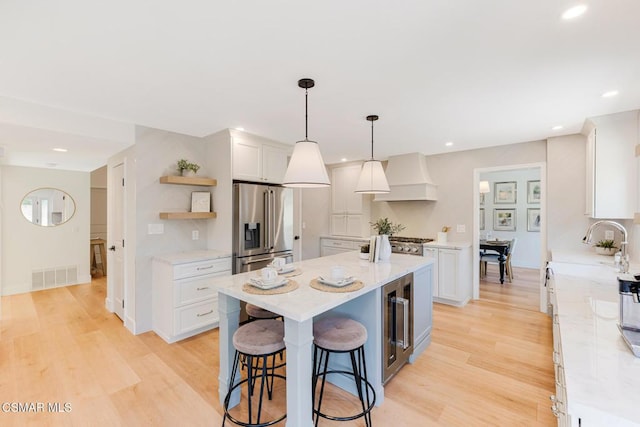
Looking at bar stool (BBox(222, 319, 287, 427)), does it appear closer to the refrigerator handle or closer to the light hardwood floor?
the light hardwood floor

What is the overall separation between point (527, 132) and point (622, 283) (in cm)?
288

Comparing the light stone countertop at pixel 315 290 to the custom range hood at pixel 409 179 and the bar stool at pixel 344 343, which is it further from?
the custom range hood at pixel 409 179

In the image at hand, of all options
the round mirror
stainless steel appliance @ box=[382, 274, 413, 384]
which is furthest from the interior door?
stainless steel appliance @ box=[382, 274, 413, 384]

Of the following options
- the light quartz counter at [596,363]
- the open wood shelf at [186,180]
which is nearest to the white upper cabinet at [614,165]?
the light quartz counter at [596,363]

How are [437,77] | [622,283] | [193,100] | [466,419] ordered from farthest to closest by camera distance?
[193,100] → [437,77] → [466,419] → [622,283]

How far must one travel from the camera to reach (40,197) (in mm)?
4984

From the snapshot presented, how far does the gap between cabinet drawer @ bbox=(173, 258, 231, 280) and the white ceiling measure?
156 cm

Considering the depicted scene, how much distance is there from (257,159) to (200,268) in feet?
4.99

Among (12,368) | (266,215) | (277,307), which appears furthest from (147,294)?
(277,307)

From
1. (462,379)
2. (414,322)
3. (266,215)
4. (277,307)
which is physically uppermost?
(266,215)

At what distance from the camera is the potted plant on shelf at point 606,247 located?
3129mm

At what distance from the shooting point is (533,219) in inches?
254

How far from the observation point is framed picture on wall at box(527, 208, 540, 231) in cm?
640

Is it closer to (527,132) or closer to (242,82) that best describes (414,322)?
(242,82)
